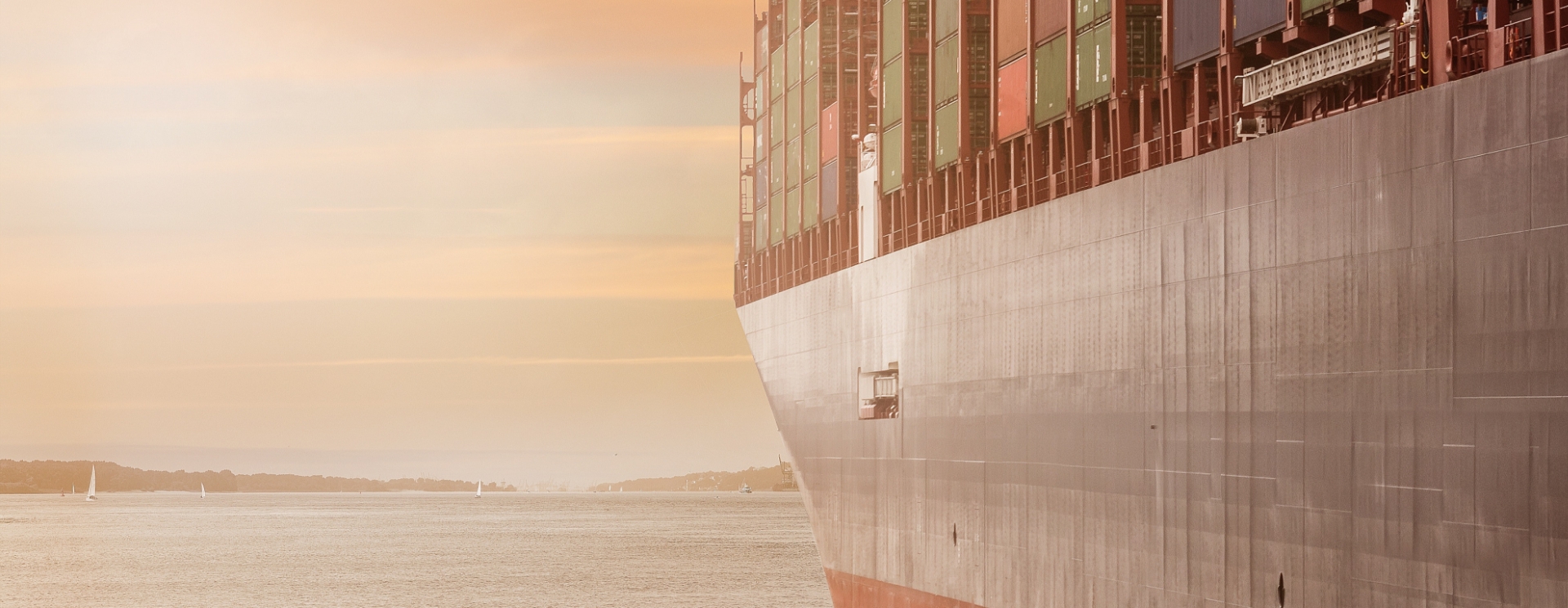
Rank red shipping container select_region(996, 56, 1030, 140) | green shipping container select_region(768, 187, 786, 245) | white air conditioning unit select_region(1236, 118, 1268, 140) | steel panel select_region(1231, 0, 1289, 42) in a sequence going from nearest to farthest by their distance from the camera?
steel panel select_region(1231, 0, 1289, 42) → white air conditioning unit select_region(1236, 118, 1268, 140) → red shipping container select_region(996, 56, 1030, 140) → green shipping container select_region(768, 187, 786, 245)

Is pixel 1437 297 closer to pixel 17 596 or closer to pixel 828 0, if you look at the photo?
pixel 828 0

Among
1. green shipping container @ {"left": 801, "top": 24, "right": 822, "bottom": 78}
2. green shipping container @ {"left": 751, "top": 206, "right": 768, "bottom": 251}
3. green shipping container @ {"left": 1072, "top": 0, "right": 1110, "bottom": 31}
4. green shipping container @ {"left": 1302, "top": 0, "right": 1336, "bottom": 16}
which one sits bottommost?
green shipping container @ {"left": 1302, "top": 0, "right": 1336, "bottom": 16}

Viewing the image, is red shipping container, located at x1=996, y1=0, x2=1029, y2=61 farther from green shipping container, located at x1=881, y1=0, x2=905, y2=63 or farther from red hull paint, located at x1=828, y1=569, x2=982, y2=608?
red hull paint, located at x1=828, y1=569, x2=982, y2=608

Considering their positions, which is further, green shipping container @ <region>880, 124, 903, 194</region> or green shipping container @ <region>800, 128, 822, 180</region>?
green shipping container @ <region>800, 128, 822, 180</region>

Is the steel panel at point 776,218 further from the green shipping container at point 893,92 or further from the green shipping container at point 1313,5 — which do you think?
the green shipping container at point 1313,5

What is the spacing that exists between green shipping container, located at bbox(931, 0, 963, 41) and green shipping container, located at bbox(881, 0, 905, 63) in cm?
259

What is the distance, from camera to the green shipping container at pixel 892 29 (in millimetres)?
44062

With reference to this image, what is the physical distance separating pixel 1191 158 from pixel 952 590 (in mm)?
15296

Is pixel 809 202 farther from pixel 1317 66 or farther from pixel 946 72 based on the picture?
pixel 1317 66

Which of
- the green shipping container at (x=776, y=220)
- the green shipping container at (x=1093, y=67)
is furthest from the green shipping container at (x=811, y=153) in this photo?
the green shipping container at (x=1093, y=67)

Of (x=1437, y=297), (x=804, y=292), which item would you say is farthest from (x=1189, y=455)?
(x=804, y=292)

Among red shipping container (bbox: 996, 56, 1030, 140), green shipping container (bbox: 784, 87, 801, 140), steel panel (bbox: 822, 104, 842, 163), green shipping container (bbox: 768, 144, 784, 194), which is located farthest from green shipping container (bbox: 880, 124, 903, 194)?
green shipping container (bbox: 768, 144, 784, 194)

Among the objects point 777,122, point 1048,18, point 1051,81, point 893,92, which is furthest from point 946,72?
point 777,122

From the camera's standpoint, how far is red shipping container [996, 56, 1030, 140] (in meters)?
34.9
